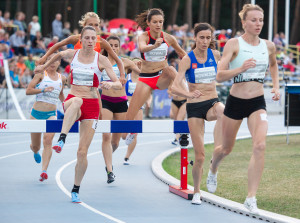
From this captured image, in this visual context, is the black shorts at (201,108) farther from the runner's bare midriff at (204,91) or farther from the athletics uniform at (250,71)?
the athletics uniform at (250,71)

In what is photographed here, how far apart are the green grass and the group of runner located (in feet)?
2.93

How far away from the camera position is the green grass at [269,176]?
974 centimetres

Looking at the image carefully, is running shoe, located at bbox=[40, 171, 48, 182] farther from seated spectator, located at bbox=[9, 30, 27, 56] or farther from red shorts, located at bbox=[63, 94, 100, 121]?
seated spectator, located at bbox=[9, 30, 27, 56]

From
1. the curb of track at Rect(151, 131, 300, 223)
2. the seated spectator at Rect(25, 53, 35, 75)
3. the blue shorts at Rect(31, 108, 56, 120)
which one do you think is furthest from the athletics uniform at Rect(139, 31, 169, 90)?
the seated spectator at Rect(25, 53, 35, 75)

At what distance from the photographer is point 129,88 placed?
14.9 m

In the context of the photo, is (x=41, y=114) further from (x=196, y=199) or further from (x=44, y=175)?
(x=196, y=199)

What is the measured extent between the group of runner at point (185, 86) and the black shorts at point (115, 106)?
0.02 meters

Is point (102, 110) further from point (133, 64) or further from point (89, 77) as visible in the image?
point (89, 77)

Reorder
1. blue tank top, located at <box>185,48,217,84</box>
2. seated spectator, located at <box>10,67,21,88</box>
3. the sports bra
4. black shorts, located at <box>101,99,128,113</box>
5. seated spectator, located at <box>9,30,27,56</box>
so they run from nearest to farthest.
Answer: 1. blue tank top, located at <box>185,48,217,84</box>
2. the sports bra
3. black shorts, located at <box>101,99,128,113</box>
4. seated spectator, located at <box>10,67,21,88</box>
5. seated spectator, located at <box>9,30,27,56</box>

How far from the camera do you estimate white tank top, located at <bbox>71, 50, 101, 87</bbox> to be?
9961 mm

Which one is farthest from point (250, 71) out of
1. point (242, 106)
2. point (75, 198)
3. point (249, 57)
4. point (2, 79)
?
point (2, 79)

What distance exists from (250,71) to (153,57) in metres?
2.80

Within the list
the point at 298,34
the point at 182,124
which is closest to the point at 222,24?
the point at 298,34

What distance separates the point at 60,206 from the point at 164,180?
3.00 metres
